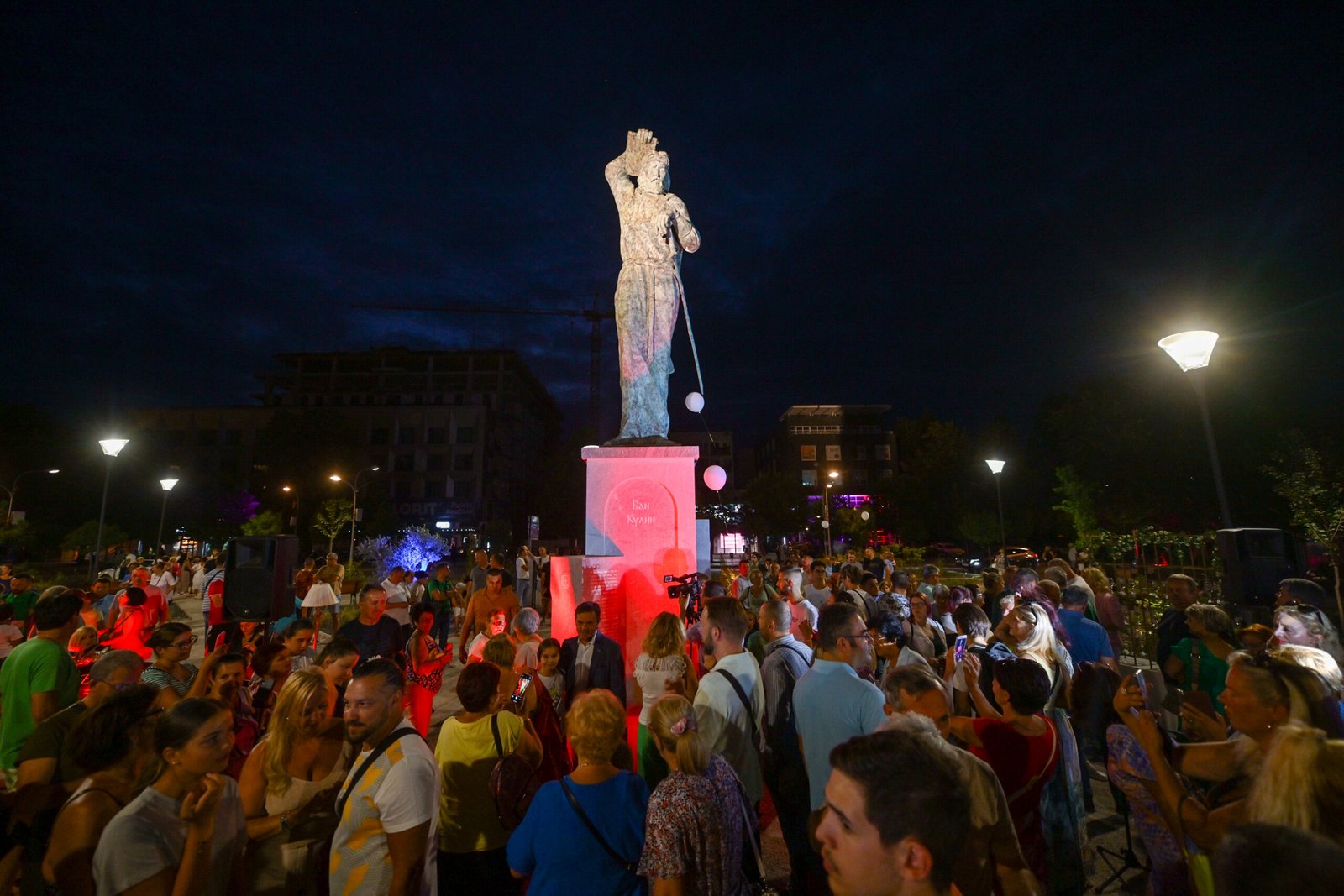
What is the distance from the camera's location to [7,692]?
3811mm

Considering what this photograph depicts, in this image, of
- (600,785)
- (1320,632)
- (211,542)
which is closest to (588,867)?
(600,785)

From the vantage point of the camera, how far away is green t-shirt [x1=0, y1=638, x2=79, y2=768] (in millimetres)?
3797

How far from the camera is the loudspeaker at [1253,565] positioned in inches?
189

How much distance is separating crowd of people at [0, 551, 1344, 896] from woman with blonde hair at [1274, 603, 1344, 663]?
22 millimetres

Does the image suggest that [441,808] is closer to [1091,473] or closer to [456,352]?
[1091,473]

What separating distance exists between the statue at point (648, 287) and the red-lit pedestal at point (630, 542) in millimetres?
844

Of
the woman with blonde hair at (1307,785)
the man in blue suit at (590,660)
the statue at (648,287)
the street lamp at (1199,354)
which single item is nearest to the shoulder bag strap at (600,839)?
the woman with blonde hair at (1307,785)

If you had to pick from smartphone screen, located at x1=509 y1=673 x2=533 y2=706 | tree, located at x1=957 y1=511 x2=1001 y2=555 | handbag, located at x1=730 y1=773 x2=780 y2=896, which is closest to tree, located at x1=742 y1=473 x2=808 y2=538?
tree, located at x1=957 y1=511 x2=1001 y2=555

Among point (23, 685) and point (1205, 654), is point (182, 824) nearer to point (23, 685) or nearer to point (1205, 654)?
point (23, 685)

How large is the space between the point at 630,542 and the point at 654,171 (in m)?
5.63

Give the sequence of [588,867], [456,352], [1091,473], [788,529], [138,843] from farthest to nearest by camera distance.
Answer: [456,352], [788,529], [1091,473], [588,867], [138,843]

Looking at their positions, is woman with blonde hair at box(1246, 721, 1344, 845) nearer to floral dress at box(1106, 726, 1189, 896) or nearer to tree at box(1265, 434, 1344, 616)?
floral dress at box(1106, 726, 1189, 896)

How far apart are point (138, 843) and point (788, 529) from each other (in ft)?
162

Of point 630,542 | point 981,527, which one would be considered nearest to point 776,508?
point 981,527
